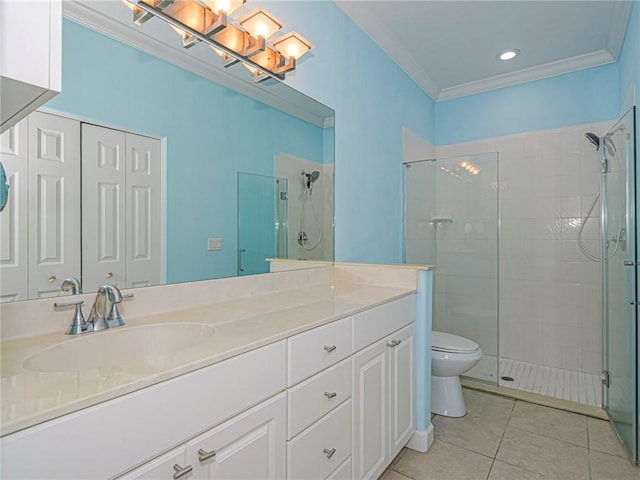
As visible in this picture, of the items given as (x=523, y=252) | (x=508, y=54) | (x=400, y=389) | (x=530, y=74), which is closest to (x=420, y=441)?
(x=400, y=389)

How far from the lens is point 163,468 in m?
0.74

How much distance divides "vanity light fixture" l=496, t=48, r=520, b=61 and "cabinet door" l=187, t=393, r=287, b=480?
299 centimetres

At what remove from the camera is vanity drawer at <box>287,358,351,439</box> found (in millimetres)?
1079

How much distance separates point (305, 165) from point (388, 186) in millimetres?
935

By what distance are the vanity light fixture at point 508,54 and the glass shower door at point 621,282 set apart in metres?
1.00

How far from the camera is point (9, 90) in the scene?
57cm

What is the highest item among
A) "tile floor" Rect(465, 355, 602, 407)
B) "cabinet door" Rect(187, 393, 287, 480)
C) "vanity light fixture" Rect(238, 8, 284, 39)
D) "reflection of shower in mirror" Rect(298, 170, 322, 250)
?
"vanity light fixture" Rect(238, 8, 284, 39)

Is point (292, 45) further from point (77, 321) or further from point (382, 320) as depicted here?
point (77, 321)

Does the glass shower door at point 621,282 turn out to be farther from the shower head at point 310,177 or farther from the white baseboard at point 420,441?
the shower head at point 310,177

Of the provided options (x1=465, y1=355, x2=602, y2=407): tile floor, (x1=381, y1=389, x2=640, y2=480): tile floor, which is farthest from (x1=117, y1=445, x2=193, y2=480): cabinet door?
(x1=465, y1=355, x2=602, y2=407): tile floor

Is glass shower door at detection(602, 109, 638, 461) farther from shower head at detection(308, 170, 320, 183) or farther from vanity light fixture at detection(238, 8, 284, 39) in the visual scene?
vanity light fixture at detection(238, 8, 284, 39)

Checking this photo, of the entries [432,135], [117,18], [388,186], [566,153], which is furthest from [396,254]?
[117,18]

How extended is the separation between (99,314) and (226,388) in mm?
487

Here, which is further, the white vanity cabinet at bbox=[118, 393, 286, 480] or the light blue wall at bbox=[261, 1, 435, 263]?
the light blue wall at bbox=[261, 1, 435, 263]
